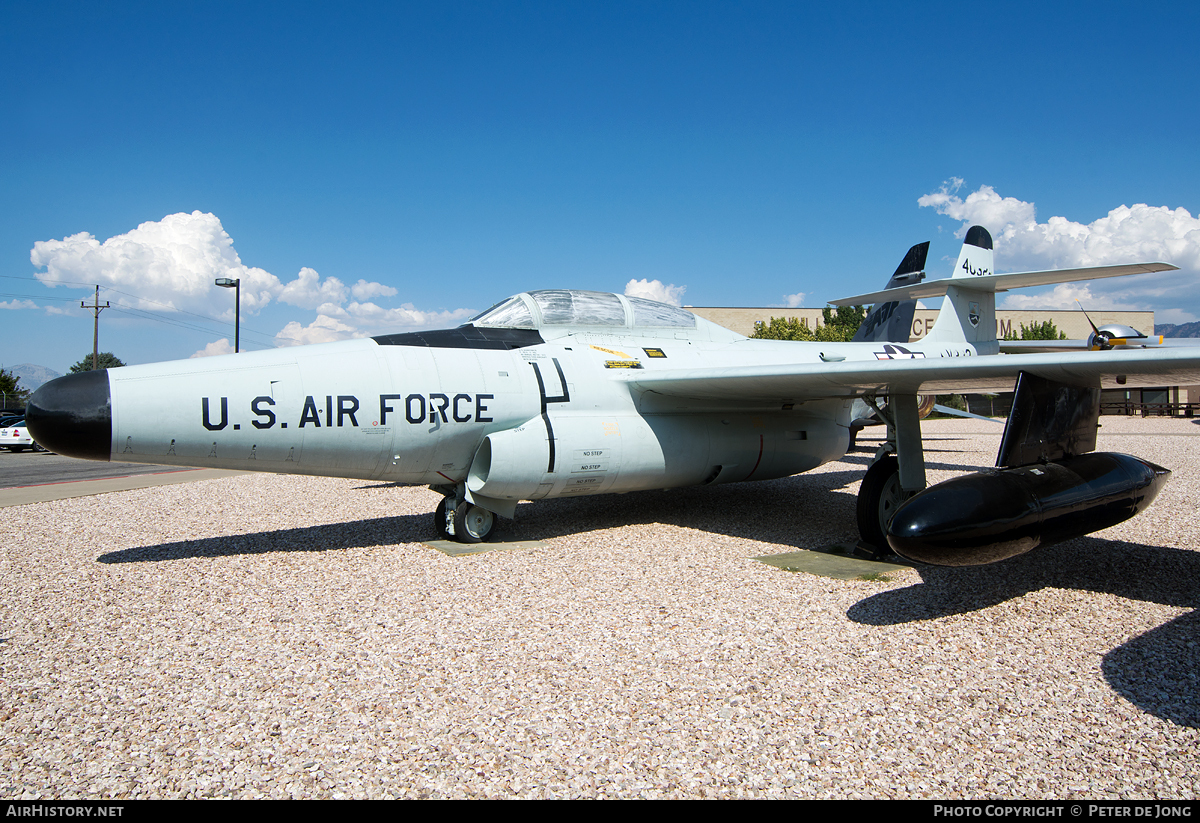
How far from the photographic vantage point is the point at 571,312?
7586 mm

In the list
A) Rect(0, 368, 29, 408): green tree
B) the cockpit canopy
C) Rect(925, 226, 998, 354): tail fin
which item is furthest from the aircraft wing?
Rect(0, 368, 29, 408): green tree

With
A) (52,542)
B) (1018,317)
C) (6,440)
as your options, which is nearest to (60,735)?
(52,542)

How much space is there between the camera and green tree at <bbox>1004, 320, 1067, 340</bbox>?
58.8 m

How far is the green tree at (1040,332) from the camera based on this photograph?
58812mm

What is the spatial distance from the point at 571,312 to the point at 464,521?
269 centimetres

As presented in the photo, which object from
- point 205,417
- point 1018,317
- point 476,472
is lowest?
point 476,472

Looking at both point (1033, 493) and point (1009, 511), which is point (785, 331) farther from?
point (1009, 511)

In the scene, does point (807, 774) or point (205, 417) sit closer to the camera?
point (807, 774)

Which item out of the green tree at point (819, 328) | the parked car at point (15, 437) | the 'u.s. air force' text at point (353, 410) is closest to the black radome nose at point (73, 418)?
the 'u.s. air force' text at point (353, 410)

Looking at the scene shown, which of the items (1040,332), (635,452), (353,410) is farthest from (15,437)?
(1040,332)

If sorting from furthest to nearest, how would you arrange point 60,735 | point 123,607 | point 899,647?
point 123,607 < point 899,647 < point 60,735

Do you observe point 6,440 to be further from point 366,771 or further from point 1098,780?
point 1098,780

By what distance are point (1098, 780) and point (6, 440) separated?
1298 inches

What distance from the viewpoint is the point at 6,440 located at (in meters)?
24.5
